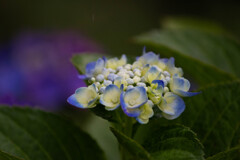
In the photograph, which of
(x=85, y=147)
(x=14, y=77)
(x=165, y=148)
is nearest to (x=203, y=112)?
(x=165, y=148)

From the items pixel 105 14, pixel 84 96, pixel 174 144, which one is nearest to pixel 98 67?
pixel 84 96

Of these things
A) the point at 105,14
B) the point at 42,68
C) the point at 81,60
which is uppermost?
the point at 81,60

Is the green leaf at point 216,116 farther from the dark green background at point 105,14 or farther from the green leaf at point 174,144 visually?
the dark green background at point 105,14

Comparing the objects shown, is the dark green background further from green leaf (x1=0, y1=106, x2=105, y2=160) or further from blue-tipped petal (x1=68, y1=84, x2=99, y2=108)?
blue-tipped petal (x1=68, y1=84, x2=99, y2=108)

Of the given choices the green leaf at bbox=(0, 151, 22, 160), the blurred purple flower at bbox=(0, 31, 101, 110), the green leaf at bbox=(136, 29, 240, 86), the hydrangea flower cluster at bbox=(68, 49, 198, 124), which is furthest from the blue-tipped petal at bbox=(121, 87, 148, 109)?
the blurred purple flower at bbox=(0, 31, 101, 110)

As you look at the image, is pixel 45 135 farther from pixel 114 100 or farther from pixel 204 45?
pixel 204 45
